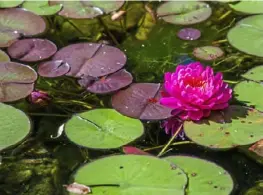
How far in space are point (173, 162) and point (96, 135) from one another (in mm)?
246

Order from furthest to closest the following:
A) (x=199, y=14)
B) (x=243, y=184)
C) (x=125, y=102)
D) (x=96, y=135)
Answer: (x=199, y=14), (x=125, y=102), (x=96, y=135), (x=243, y=184)

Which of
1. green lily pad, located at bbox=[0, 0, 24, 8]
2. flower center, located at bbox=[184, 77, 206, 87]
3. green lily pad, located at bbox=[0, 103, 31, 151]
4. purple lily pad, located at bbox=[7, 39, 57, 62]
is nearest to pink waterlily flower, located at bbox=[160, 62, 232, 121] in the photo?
flower center, located at bbox=[184, 77, 206, 87]

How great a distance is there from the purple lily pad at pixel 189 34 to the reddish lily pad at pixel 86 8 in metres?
0.32

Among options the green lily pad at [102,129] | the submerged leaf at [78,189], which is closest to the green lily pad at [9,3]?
the green lily pad at [102,129]

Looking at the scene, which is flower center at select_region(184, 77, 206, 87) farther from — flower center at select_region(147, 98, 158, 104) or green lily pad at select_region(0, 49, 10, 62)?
green lily pad at select_region(0, 49, 10, 62)

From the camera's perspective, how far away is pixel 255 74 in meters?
1.95

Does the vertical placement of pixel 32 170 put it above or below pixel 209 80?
below

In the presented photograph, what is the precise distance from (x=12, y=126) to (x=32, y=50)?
1.50 feet

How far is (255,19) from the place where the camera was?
2.27 metres

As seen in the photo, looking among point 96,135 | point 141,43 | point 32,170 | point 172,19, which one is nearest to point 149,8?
point 172,19

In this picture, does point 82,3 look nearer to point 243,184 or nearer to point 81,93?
point 81,93

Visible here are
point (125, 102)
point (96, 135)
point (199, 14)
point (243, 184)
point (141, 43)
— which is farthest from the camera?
point (199, 14)

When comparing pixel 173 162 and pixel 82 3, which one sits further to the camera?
pixel 82 3

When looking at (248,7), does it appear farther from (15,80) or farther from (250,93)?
(15,80)
